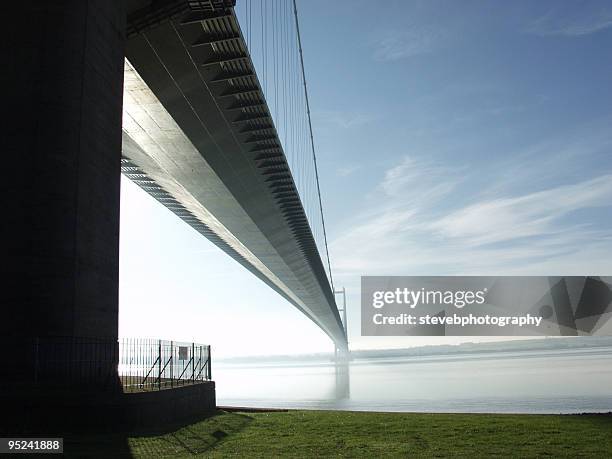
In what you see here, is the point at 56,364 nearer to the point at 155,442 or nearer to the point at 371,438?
the point at 155,442

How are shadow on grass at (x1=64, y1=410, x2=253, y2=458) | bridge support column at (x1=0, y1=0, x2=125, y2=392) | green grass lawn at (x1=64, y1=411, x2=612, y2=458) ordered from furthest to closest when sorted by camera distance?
bridge support column at (x1=0, y1=0, x2=125, y2=392) < green grass lawn at (x1=64, y1=411, x2=612, y2=458) < shadow on grass at (x1=64, y1=410, x2=253, y2=458)

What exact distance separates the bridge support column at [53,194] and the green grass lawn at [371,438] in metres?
3.08

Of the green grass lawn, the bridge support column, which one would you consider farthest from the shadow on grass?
the bridge support column

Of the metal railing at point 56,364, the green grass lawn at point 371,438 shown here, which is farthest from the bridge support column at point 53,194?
the green grass lawn at point 371,438

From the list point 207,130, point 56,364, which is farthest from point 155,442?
point 207,130

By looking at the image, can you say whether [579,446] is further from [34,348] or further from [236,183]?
[236,183]

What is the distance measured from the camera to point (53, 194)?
1398cm

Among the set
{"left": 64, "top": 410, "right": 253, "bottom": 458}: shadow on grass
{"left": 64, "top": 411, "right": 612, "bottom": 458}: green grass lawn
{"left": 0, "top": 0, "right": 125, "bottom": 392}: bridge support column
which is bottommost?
{"left": 64, "top": 411, "right": 612, "bottom": 458}: green grass lawn

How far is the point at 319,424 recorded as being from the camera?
15.9 metres

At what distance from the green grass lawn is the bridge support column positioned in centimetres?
308

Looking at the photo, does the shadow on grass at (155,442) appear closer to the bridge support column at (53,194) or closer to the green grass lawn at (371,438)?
the green grass lawn at (371,438)

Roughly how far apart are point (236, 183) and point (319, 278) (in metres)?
31.6

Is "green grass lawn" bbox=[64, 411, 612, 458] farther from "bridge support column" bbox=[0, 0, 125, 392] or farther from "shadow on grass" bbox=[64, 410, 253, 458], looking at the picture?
"bridge support column" bbox=[0, 0, 125, 392]

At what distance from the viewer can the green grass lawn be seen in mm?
11164
